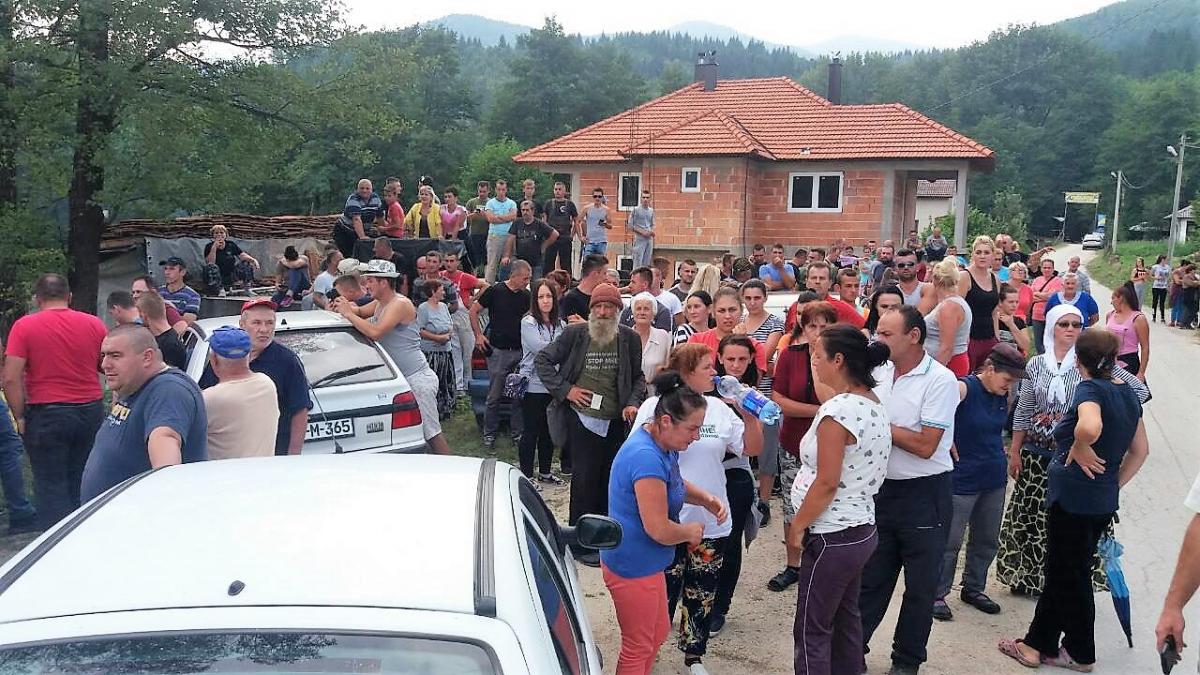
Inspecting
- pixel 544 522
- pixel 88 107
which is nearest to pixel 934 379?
pixel 544 522

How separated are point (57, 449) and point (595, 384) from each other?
3744 mm

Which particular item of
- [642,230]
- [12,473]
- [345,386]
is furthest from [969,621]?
[642,230]

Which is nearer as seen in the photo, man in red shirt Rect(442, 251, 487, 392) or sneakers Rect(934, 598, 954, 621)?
sneakers Rect(934, 598, 954, 621)

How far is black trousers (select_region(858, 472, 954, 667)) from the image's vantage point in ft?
15.6

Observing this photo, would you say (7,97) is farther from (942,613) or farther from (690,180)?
(690,180)

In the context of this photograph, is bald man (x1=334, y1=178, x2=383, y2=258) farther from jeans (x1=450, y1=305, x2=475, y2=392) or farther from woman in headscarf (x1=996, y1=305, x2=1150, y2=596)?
woman in headscarf (x1=996, y1=305, x2=1150, y2=596)

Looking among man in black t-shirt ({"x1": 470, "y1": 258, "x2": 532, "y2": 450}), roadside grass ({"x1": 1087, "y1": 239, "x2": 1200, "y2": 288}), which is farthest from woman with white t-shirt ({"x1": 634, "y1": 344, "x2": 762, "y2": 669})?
roadside grass ({"x1": 1087, "y1": 239, "x2": 1200, "y2": 288})

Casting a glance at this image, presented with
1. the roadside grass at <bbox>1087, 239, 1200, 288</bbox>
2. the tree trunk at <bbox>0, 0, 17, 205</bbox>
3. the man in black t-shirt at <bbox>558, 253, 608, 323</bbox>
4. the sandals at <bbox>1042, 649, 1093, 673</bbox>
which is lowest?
the roadside grass at <bbox>1087, 239, 1200, 288</bbox>

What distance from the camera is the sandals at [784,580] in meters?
6.30

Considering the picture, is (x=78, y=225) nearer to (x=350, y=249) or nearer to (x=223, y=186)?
(x=223, y=186)

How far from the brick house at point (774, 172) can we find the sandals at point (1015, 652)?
23.0 m

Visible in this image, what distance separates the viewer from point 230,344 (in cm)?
471

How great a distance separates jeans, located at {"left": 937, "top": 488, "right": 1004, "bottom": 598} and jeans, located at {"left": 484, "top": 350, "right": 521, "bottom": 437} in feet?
15.9

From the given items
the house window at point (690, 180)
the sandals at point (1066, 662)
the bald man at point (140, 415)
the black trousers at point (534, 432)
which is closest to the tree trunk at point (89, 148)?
the black trousers at point (534, 432)
